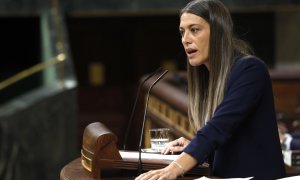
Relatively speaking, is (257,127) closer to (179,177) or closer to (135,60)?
(179,177)

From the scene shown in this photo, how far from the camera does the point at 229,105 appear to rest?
298 centimetres

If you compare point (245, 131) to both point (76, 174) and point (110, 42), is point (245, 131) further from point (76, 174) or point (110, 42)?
point (110, 42)

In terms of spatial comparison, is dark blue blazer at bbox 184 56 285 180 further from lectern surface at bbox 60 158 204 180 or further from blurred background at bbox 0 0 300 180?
blurred background at bbox 0 0 300 180

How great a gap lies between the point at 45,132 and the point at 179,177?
5362mm

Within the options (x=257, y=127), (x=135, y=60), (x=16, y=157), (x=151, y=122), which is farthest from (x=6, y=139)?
(x=135, y=60)

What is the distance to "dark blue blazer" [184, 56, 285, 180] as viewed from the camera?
2.96 m

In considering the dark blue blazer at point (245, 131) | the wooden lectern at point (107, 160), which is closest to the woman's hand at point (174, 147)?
the wooden lectern at point (107, 160)

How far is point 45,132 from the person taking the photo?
830 centimetres

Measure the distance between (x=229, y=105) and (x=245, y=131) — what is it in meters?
0.14

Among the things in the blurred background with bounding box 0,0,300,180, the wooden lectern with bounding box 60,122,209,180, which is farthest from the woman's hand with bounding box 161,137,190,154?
the blurred background with bounding box 0,0,300,180

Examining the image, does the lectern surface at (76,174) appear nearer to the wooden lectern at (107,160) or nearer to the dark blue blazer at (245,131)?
the wooden lectern at (107,160)

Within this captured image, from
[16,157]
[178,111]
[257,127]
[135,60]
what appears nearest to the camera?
[257,127]

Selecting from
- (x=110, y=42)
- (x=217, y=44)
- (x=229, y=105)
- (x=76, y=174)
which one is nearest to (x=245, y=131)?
(x=229, y=105)

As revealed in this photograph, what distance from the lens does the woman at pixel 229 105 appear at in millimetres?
2967
